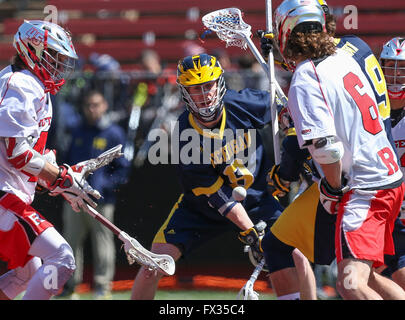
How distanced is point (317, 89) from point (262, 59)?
1343 millimetres

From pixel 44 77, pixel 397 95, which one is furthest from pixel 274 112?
pixel 44 77

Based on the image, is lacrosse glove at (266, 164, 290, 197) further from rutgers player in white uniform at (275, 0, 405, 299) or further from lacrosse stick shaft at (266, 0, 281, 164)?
rutgers player in white uniform at (275, 0, 405, 299)

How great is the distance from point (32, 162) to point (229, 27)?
1578 mm

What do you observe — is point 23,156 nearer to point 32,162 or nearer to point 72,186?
point 32,162

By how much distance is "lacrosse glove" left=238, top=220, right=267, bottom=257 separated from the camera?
4.62 m

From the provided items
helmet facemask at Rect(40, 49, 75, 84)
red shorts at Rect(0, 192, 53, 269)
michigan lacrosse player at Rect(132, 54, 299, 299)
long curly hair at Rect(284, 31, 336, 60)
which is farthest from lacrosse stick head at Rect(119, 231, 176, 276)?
long curly hair at Rect(284, 31, 336, 60)

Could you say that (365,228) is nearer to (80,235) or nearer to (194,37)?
(80,235)

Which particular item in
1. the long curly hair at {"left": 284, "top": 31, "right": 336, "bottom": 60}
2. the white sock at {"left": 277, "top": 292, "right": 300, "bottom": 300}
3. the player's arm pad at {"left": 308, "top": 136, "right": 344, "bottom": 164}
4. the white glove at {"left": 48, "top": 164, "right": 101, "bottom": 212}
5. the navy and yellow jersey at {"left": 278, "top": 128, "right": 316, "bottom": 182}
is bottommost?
the white sock at {"left": 277, "top": 292, "right": 300, "bottom": 300}

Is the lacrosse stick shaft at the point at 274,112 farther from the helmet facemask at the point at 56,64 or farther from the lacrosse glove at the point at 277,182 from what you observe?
the helmet facemask at the point at 56,64

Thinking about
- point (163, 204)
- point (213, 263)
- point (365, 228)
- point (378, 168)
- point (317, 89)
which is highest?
point (317, 89)

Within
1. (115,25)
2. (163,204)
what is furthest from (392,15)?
(163,204)

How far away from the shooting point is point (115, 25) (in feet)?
36.8

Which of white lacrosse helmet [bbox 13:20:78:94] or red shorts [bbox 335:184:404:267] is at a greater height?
white lacrosse helmet [bbox 13:20:78:94]

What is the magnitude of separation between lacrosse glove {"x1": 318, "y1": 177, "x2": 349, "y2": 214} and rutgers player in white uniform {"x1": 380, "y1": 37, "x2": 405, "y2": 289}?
31.1 inches
